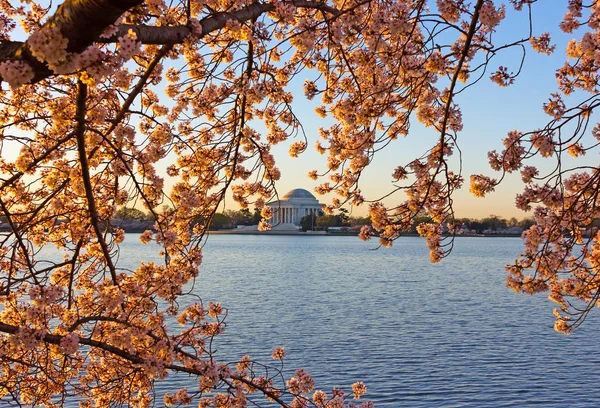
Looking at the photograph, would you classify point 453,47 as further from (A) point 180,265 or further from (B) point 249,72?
(A) point 180,265

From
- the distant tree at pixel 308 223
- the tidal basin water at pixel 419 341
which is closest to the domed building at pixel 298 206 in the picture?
the distant tree at pixel 308 223

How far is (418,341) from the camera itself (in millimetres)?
18875

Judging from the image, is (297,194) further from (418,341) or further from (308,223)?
(418,341)

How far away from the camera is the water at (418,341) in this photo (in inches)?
550

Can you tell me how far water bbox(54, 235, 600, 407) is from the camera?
1396 cm

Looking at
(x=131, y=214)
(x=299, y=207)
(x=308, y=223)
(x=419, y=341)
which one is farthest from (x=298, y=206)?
(x=131, y=214)

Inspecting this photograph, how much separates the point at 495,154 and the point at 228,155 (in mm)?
2273

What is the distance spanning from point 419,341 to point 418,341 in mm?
36

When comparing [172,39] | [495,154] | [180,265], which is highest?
[172,39]

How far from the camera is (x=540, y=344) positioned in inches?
753

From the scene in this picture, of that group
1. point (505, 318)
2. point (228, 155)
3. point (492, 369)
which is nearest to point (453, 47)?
point (228, 155)

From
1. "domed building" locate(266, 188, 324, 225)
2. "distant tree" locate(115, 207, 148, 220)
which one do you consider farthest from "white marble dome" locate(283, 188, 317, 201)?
"distant tree" locate(115, 207, 148, 220)

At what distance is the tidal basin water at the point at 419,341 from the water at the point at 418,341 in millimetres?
36

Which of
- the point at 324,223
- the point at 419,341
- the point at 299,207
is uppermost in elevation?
the point at 299,207
